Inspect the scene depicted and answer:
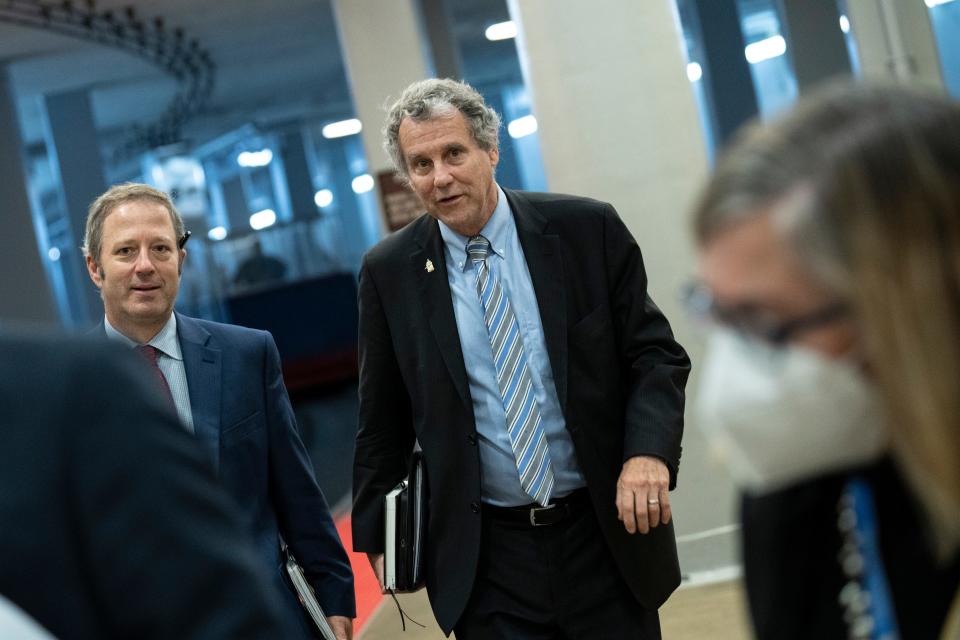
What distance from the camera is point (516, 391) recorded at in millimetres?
3123

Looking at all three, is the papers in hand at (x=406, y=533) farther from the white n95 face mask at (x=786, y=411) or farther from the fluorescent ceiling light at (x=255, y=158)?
the fluorescent ceiling light at (x=255, y=158)

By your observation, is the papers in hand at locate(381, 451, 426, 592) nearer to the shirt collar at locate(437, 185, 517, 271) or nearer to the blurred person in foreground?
the shirt collar at locate(437, 185, 517, 271)

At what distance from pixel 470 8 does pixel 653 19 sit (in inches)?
591

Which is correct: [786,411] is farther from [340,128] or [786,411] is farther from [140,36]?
[340,128]

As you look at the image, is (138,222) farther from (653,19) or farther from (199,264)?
(199,264)

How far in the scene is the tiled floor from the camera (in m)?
5.27

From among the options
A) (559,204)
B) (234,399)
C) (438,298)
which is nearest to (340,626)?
(234,399)

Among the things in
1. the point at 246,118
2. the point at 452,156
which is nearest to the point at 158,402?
the point at 452,156

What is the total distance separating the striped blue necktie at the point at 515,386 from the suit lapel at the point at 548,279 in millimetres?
70

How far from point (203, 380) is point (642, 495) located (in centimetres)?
106

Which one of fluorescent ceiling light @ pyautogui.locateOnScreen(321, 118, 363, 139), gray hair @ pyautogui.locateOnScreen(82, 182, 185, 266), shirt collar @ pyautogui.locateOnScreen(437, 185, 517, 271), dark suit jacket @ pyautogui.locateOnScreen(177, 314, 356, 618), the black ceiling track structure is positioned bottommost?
dark suit jacket @ pyautogui.locateOnScreen(177, 314, 356, 618)

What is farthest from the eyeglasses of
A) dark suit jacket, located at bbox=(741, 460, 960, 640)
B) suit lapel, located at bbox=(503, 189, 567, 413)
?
suit lapel, located at bbox=(503, 189, 567, 413)

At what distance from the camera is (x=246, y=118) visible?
29.1 meters

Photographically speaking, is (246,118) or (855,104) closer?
(855,104)
